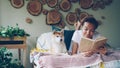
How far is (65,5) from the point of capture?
3.78m

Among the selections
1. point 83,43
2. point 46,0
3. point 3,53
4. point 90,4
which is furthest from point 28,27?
point 83,43

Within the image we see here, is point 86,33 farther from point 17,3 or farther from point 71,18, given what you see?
point 17,3

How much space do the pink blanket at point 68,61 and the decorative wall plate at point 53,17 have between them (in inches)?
57.3

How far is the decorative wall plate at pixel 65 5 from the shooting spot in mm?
3760

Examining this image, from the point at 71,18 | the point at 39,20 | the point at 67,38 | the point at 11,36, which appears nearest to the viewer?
the point at 11,36

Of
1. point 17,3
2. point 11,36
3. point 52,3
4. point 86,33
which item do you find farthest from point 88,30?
point 17,3

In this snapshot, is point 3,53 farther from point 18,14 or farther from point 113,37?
point 113,37

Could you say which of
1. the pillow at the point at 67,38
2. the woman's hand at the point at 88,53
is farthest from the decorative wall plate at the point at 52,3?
the woman's hand at the point at 88,53

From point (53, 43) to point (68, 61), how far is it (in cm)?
94

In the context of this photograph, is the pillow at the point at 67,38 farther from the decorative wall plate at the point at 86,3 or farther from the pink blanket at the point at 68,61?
the pink blanket at the point at 68,61

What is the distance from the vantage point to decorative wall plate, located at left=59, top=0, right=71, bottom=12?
12.3ft

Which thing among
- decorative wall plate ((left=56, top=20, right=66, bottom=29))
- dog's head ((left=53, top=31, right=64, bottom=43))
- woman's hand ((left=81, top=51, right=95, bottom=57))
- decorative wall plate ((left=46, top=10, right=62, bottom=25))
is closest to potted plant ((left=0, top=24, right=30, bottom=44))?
dog's head ((left=53, top=31, right=64, bottom=43))

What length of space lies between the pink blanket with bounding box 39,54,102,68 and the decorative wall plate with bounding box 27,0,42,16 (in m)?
1.46

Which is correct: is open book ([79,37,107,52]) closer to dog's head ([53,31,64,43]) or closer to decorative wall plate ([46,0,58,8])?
dog's head ([53,31,64,43])
